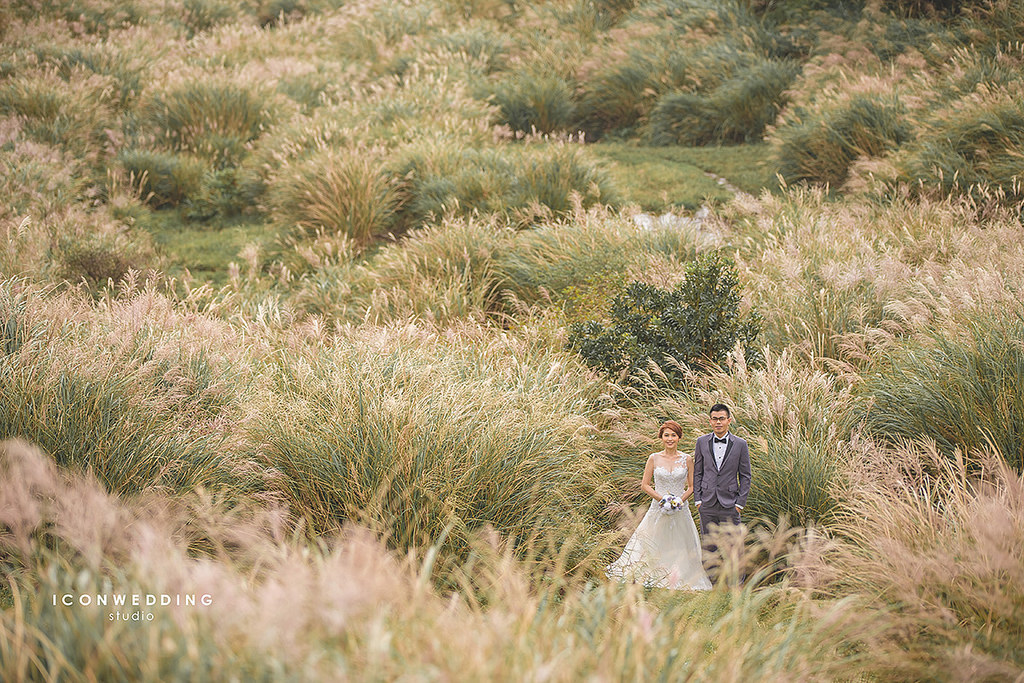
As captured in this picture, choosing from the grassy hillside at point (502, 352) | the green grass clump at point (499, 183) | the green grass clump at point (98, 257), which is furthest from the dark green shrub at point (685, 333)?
the green grass clump at point (98, 257)

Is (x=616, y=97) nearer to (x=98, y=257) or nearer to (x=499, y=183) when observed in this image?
(x=499, y=183)

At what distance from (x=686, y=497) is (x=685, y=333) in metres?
1.78

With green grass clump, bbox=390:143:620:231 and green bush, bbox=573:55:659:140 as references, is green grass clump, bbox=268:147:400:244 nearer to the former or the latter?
green grass clump, bbox=390:143:620:231

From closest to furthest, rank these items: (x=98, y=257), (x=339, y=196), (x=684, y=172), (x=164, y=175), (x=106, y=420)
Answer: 1. (x=106, y=420)
2. (x=98, y=257)
3. (x=339, y=196)
4. (x=164, y=175)
5. (x=684, y=172)

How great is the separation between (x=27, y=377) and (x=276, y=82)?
1082cm

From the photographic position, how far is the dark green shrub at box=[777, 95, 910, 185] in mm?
10203

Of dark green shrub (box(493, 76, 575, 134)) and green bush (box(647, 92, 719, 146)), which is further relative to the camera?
dark green shrub (box(493, 76, 575, 134))

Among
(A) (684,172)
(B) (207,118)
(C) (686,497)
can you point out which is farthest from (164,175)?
(C) (686,497)

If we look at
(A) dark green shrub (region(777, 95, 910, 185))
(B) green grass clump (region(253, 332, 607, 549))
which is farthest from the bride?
(A) dark green shrub (region(777, 95, 910, 185))

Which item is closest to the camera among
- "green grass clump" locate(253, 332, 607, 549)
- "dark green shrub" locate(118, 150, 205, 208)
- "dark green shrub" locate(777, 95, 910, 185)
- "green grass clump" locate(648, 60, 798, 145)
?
"green grass clump" locate(253, 332, 607, 549)

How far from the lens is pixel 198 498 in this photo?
3.91 metres

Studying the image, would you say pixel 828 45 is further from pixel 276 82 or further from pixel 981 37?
pixel 276 82

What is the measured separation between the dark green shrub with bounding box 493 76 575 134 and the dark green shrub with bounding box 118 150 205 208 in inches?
206

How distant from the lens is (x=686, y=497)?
14.9 feet
